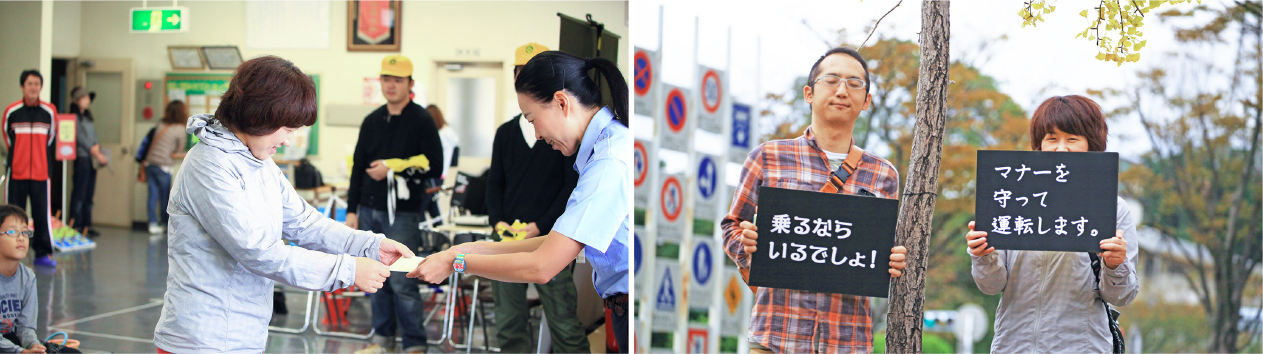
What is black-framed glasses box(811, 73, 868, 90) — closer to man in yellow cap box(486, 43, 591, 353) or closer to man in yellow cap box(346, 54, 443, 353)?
man in yellow cap box(486, 43, 591, 353)

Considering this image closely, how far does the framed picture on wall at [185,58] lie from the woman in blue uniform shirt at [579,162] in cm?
775

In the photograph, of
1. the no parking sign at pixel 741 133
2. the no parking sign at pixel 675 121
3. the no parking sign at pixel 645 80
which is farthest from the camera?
the no parking sign at pixel 741 133

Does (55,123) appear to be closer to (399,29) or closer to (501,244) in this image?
(399,29)

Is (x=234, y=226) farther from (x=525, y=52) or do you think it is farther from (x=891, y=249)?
(x=525, y=52)

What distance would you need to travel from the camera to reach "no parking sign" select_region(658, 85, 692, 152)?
3238 mm

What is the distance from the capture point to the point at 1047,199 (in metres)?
1.91

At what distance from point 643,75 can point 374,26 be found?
5552 millimetres

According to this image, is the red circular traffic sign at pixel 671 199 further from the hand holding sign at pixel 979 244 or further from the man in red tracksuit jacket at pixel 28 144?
the man in red tracksuit jacket at pixel 28 144

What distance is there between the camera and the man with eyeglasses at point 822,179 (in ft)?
6.54

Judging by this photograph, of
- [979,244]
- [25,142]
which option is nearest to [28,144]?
[25,142]

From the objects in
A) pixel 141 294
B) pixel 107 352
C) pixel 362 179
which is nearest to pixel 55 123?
pixel 141 294

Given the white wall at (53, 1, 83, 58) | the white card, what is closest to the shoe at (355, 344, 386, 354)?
the white card

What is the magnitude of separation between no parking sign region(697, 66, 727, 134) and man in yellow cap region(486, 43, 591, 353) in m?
0.63

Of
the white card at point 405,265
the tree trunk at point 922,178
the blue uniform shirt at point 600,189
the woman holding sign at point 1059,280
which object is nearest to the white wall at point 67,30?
the white card at point 405,265
